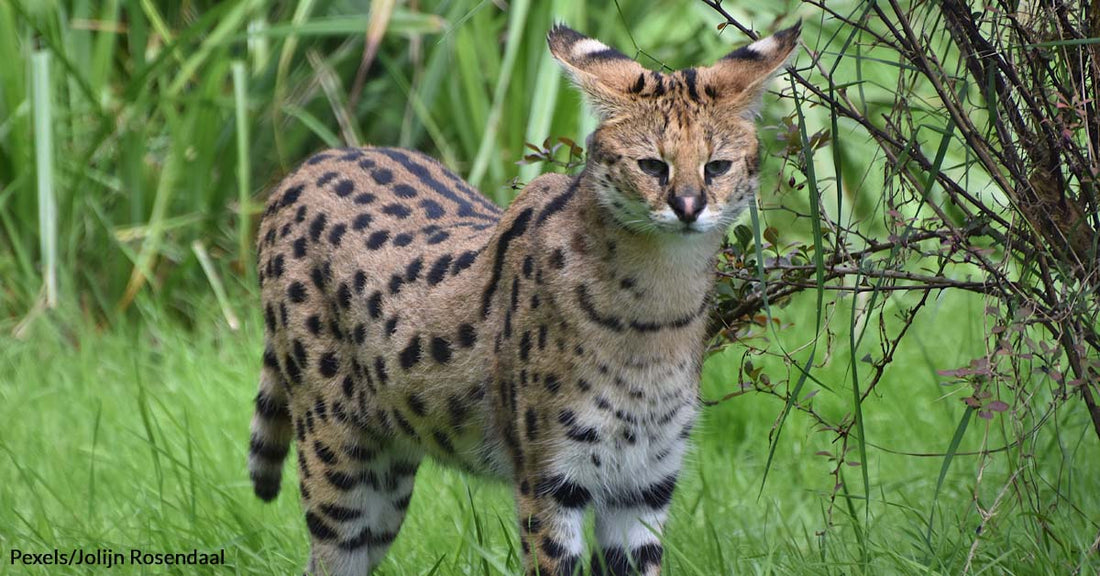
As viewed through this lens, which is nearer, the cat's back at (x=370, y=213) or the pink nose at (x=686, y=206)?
the pink nose at (x=686, y=206)

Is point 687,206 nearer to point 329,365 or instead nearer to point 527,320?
point 527,320

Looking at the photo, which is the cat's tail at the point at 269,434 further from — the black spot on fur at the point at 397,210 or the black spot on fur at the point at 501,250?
the black spot on fur at the point at 501,250

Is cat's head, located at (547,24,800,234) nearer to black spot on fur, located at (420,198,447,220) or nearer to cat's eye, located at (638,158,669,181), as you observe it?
cat's eye, located at (638,158,669,181)

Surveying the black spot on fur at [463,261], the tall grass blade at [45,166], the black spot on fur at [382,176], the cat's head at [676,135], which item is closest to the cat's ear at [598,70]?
the cat's head at [676,135]

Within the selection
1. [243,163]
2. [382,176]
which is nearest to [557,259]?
[382,176]

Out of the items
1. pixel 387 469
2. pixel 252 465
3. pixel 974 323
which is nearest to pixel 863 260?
pixel 387 469

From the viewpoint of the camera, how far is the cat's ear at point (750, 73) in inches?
126

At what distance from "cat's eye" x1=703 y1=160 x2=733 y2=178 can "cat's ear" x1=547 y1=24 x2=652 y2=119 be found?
24 centimetres

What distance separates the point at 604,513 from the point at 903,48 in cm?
130

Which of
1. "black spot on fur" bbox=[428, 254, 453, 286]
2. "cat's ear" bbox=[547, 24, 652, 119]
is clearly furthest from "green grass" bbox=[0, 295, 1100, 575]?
"cat's ear" bbox=[547, 24, 652, 119]

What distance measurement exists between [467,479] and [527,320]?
823 millimetres

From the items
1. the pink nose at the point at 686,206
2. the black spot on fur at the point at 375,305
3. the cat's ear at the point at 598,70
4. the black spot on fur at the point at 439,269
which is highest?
the cat's ear at the point at 598,70

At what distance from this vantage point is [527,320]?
342 centimetres

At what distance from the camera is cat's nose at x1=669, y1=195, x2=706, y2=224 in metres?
3.01
